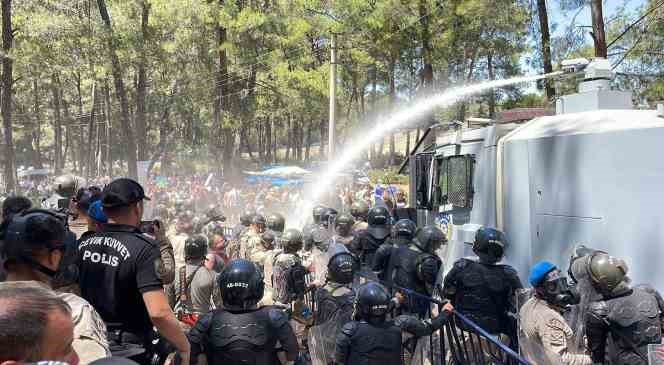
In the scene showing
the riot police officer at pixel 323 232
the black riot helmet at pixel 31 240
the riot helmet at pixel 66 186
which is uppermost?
the riot helmet at pixel 66 186

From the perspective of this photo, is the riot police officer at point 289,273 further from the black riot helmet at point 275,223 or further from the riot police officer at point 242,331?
the riot police officer at point 242,331

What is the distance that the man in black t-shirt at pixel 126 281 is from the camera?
3145 mm

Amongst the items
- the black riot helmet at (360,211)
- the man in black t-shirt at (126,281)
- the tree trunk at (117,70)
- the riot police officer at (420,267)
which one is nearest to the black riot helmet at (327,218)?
the black riot helmet at (360,211)

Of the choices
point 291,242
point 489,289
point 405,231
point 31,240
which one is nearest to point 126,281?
point 31,240

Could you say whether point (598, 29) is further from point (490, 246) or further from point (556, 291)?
point (556, 291)

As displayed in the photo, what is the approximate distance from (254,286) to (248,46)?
23223 millimetres

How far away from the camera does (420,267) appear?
233 inches

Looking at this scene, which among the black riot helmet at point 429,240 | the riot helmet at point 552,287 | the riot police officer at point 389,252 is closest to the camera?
the riot helmet at point 552,287

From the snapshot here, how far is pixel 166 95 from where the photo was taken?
34156 millimetres

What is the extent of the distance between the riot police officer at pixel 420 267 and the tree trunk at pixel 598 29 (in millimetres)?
10040

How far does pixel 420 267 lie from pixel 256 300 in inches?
104

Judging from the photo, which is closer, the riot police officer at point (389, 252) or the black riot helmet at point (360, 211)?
the riot police officer at point (389, 252)

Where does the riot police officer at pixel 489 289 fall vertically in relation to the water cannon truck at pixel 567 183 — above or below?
below

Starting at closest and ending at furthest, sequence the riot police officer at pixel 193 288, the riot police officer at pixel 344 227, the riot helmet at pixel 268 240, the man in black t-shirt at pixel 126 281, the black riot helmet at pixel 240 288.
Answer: the man in black t-shirt at pixel 126 281
the black riot helmet at pixel 240 288
the riot police officer at pixel 193 288
the riot helmet at pixel 268 240
the riot police officer at pixel 344 227
